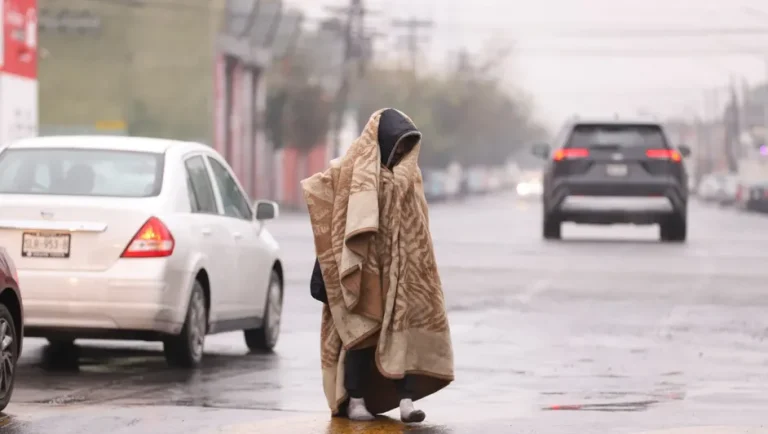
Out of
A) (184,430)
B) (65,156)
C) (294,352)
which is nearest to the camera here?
(184,430)

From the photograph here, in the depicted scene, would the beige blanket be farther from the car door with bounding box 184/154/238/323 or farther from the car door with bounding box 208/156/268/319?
the car door with bounding box 208/156/268/319

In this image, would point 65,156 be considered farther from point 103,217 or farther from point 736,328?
point 736,328

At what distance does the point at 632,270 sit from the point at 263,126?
2110 inches

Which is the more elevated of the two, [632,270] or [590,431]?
[590,431]

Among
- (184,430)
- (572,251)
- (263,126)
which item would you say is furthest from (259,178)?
(184,430)

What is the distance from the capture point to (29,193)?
11.9 meters

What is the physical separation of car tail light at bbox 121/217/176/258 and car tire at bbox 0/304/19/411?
1.88 metres

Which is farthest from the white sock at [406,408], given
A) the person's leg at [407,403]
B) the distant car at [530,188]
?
the distant car at [530,188]

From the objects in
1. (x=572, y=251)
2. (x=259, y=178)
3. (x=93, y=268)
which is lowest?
(x=259, y=178)

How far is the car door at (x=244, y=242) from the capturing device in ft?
43.1

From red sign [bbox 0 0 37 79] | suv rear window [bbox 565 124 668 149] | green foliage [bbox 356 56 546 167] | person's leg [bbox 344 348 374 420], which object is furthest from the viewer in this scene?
green foliage [bbox 356 56 546 167]

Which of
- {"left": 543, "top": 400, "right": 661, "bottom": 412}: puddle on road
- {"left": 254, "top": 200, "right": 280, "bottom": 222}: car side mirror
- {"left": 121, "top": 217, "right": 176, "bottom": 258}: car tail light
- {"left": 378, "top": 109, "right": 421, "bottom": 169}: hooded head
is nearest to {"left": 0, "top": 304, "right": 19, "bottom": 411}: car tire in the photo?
{"left": 121, "top": 217, "right": 176, "bottom": 258}: car tail light

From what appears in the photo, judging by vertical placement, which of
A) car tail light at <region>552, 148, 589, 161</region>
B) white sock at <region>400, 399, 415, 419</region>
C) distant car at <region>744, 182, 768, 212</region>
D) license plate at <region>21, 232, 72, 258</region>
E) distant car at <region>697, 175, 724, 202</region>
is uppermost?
license plate at <region>21, 232, 72, 258</region>

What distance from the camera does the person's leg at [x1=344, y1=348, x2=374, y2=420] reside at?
30.2 ft
